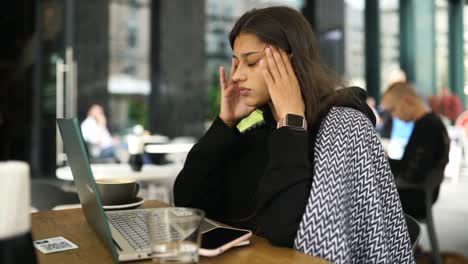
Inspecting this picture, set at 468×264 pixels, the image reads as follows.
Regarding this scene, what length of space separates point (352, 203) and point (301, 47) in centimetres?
48

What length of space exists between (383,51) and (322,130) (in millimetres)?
6845

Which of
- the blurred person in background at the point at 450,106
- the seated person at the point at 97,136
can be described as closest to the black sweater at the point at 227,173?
the seated person at the point at 97,136

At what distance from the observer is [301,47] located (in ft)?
4.38

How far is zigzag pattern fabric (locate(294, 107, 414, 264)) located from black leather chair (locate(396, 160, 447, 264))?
192 centimetres

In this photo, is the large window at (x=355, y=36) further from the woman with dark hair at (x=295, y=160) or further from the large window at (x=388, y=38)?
the woman with dark hair at (x=295, y=160)

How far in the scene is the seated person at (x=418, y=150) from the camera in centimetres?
296

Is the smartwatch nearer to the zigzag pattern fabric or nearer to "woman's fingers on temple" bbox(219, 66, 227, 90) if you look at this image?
the zigzag pattern fabric

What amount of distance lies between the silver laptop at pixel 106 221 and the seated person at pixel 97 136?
4.81 metres

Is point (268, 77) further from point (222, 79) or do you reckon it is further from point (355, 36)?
point (355, 36)

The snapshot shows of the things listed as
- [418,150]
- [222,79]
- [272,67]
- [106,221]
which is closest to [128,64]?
[418,150]

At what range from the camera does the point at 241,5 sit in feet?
23.8

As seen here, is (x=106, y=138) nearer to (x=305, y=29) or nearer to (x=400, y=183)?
(x=400, y=183)

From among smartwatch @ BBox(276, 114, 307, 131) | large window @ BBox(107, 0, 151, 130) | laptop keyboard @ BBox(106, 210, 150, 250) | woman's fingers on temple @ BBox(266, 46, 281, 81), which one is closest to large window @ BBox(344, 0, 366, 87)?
large window @ BBox(107, 0, 151, 130)

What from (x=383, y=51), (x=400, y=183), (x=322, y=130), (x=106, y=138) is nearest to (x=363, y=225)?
(x=322, y=130)
